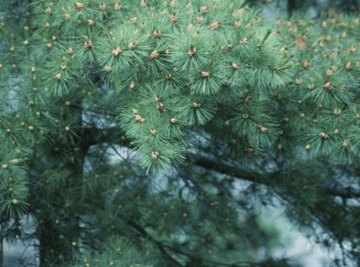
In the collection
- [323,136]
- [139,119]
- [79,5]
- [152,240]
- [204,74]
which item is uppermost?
[79,5]

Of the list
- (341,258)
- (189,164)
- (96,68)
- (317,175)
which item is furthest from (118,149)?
(341,258)

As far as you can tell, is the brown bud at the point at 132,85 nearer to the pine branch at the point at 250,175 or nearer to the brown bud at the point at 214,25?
the brown bud at the point at 214,25

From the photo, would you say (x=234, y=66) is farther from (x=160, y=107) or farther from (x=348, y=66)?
(x=348, y=66)

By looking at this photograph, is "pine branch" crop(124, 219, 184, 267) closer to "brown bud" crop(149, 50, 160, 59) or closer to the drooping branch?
the drooping branch

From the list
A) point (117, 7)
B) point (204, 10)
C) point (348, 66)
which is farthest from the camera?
point (348, 66)

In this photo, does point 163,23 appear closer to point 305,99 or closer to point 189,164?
point 305,99

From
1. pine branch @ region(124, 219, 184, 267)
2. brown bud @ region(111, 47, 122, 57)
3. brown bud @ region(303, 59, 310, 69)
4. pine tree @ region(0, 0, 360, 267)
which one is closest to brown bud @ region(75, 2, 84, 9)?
pine tree @ region(0, 0, 360, 267)

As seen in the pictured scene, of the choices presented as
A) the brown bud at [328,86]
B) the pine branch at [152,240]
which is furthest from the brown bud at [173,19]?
the pine branch at [152,240]

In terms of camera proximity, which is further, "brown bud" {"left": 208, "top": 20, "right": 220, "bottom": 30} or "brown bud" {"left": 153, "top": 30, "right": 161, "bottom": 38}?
"brown bud" {"left": 208, "top": 20, "right": 220, "bottom": 30}

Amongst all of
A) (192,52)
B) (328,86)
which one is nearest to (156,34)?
(192,52)
